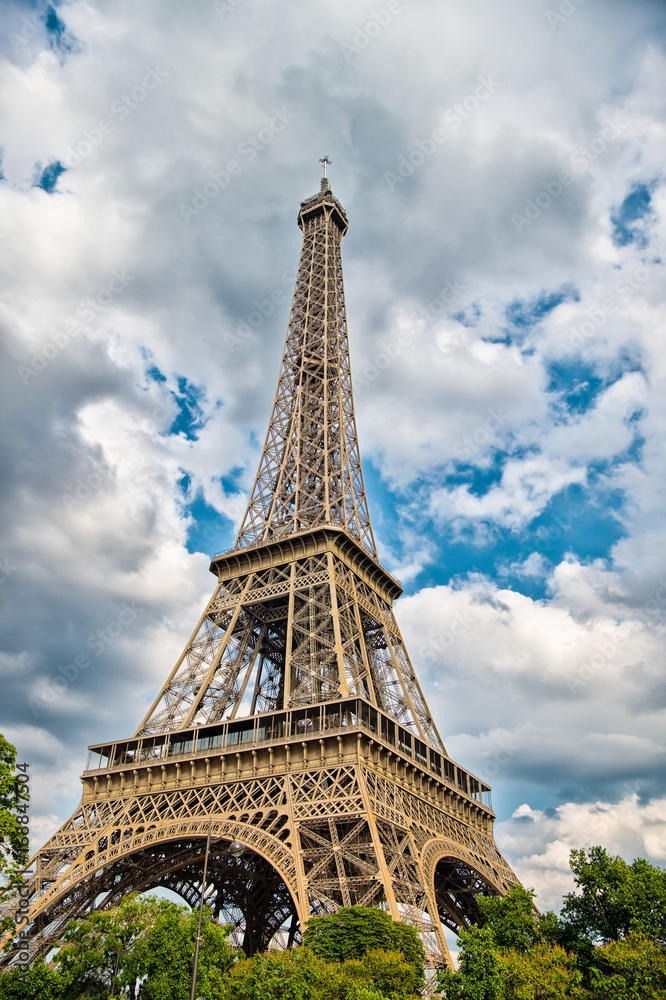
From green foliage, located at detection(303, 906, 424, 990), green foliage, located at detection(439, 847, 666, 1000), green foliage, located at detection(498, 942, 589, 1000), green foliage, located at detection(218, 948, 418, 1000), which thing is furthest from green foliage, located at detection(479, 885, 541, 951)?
green foliage, located at detection(218, 948, 418, 1000)

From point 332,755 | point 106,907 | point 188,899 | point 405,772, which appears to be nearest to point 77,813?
point 106,907

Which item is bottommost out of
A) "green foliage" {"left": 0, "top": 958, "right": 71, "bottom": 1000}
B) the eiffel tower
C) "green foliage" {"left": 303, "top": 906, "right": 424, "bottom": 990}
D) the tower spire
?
"green foliage" {"left": 0, "top": 958, "right": 71, "bottom": 1000}

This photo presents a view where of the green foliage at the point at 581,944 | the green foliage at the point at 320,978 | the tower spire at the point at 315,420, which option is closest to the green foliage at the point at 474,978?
the green foliage at the point at 581,944

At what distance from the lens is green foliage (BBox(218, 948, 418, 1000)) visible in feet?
78.1

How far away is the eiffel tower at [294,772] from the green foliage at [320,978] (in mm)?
2638

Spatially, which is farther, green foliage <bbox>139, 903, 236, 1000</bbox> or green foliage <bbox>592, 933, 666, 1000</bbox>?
green foliage <bbox>139, 903, 236, 1000</bbox>

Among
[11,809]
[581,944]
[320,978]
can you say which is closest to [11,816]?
[11,809]

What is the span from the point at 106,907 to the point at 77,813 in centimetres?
538

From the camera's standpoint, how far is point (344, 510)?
169 feet

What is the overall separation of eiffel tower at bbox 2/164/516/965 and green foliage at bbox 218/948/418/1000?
2638mm

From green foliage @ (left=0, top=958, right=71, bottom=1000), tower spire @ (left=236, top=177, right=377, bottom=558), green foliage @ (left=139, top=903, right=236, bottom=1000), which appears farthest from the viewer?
tower spire @ (left=236, top=177, right=377, bottom=558)

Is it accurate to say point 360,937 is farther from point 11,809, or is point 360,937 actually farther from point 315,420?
point 315,420

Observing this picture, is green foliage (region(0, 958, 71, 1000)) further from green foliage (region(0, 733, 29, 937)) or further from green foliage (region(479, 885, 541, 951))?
green foliage (region(479, 885, 541, 951))

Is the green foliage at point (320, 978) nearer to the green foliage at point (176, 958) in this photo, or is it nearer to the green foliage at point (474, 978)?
the green foliage at point (474, 978)
